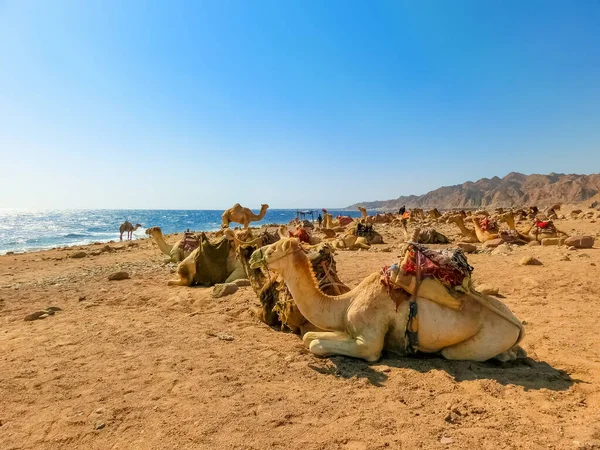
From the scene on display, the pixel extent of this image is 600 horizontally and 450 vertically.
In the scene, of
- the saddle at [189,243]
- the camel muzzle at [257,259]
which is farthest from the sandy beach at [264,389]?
the saddle at [189,243]

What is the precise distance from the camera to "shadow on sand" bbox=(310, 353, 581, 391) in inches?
149

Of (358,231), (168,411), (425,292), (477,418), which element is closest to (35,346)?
(168,411)

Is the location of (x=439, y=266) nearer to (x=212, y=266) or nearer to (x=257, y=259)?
(x=257, y=259)

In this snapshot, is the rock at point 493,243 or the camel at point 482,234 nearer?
the rock at point 493,243

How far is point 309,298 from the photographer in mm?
4594

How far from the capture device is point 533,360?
4340 mm

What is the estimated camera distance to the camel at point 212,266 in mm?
9320

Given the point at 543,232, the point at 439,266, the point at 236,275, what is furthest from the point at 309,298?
the point at 543,232

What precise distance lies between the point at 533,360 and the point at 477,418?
1714 mm

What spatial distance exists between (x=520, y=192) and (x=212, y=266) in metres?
114

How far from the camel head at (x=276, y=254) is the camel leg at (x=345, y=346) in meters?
0.96

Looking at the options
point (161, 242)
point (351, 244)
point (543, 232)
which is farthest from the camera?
point (351, 244)

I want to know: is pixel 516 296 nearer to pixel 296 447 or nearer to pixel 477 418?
pixel 477 418

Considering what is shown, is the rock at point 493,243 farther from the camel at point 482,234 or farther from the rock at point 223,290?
the rock at point 223,290
